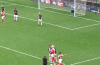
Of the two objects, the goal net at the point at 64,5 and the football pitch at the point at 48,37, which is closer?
the football pitch at the point at 48,37

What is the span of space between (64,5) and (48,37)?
55.9 feet

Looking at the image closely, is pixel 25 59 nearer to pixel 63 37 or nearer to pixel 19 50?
pixel 19 50

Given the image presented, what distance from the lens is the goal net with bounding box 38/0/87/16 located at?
55.8m

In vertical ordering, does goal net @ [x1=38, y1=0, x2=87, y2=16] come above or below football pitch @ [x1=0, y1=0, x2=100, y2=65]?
above

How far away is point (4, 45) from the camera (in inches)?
1590

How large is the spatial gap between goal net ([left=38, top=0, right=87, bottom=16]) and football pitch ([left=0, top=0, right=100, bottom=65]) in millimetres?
1259

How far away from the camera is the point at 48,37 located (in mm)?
43656

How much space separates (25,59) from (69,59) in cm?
480

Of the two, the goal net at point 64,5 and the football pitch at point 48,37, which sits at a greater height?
the goal net at point 64,5

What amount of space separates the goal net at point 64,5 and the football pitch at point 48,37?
4.13 ft

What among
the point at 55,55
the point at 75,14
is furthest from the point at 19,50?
the point at 75,14

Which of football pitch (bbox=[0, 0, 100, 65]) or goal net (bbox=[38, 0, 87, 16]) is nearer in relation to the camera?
football pitch (bbox=[0, 0, 100, 65])

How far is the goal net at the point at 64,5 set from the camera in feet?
183

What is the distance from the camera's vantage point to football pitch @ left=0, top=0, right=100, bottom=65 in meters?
36.1
